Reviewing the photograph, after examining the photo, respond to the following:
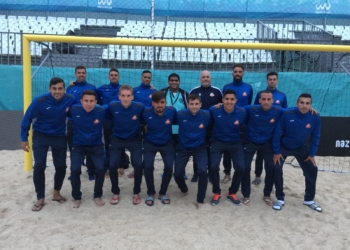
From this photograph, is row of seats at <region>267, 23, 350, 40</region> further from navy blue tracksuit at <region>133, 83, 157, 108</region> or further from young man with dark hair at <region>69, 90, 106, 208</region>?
young man with dark hair at <region>69, 90, 106, 208</region>

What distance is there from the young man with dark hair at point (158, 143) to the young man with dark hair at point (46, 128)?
1.16 metres

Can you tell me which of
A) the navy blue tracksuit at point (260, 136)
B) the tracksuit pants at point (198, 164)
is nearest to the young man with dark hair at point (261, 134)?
the navy blue tracksuit at point (260, 136)

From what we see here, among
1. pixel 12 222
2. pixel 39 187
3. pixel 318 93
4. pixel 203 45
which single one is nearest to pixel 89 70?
pixel 203 45

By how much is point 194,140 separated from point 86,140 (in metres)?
1.54

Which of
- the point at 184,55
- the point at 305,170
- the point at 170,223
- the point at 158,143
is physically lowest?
the point at 170,223

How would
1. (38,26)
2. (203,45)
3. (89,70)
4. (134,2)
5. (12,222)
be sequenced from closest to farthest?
1. (12,222)
2. (203,45)
3. (89,70)
4. (134,2)
5. (38,26)

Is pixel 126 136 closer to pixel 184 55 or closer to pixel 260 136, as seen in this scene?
pixel 260 136

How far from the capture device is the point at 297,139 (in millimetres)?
4777

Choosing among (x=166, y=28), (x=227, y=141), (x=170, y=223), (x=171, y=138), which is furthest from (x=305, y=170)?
(x=166, y=28)

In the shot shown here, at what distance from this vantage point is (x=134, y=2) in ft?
36.3

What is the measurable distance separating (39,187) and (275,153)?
3.37m

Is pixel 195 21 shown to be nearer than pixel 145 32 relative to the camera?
No

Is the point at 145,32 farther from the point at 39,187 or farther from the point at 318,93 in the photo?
the point at 39,187

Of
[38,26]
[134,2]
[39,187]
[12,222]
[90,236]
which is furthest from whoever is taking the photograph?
[38,26]
